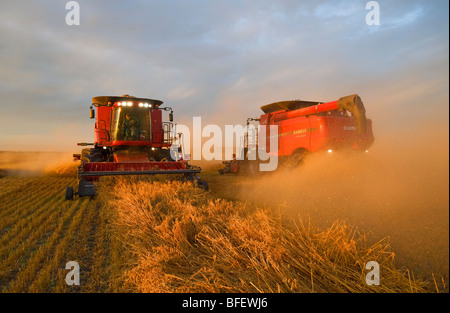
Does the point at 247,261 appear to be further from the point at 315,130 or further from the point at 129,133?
the point at 129,133

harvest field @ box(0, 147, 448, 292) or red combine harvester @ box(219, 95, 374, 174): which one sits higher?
red combine harvester @ box(219, 95, 374, 174)

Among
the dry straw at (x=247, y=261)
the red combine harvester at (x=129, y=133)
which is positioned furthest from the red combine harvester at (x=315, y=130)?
the dry straw at (x=247, y=261)

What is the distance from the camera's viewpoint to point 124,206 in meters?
4.55

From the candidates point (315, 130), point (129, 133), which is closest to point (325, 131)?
point (315, 130)

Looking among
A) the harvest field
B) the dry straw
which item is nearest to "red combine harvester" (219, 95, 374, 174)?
the harvest field

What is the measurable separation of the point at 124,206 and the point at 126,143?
521cm

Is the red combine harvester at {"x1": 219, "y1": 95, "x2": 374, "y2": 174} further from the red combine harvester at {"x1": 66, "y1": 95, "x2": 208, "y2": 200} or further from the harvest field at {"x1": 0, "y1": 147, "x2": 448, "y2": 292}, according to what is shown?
the harvest field at {"x1": 0, "y1": 147, "x2": 448, "y2": 292}

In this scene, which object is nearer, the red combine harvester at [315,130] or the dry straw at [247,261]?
the dry straw at [247,261]

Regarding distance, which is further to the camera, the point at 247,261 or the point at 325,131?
the point at 325,131

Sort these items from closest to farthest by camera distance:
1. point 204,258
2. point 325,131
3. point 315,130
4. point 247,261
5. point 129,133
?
point 247,261 < point 204,258 < point 325,131 < point 315,130 < point 129,133

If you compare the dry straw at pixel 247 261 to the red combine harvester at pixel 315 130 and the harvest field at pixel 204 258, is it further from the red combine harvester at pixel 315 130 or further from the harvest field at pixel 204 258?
the red combine harvester at pixel 315 130

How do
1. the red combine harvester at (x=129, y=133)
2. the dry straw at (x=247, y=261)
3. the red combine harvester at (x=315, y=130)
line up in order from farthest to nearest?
the red combine harvester at (x=129, y=133), the red combine harvester at (x=315, y=130), the dry straw at (x=247, y=261)
